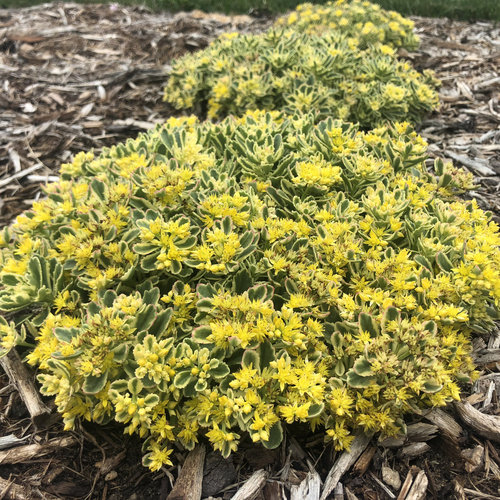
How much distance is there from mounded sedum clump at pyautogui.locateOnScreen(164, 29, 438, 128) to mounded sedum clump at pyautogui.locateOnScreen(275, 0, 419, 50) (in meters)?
0.20

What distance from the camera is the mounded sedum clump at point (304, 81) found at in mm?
3885

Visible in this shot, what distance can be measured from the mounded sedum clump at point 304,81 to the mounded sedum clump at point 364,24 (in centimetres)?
20

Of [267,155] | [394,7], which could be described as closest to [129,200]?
[267,155]

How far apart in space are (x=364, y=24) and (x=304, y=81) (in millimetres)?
1606

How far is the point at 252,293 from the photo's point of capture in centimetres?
214

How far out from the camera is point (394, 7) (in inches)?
267

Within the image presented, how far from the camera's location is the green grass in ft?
20.3

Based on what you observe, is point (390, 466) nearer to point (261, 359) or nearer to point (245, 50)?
point (261, 359)

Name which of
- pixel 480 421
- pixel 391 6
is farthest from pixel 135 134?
pixel 391 6

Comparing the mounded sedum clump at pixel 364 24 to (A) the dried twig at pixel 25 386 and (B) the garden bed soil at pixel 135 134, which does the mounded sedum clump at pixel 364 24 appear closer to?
(B) the garden bed soil at pixel 135 134

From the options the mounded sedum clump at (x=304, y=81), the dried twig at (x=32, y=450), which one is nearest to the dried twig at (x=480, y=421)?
the dried twig at (x=32, y=450)

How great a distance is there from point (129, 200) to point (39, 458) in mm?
1360

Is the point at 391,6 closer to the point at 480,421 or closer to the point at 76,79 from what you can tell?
the point at 76,79

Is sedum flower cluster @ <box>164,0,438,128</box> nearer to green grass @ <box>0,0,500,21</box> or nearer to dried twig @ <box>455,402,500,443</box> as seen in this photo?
green grass @ <box>0,0,500,21</box>
